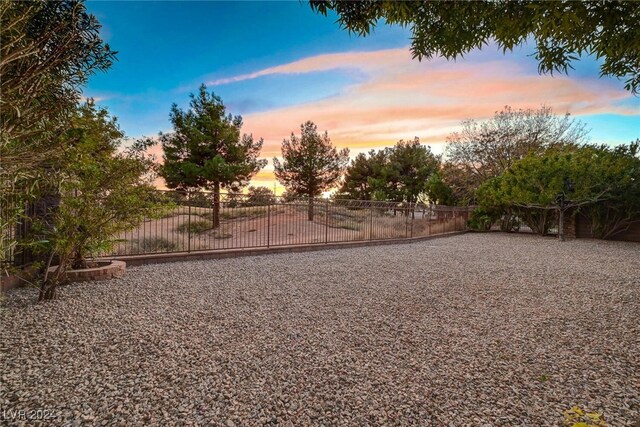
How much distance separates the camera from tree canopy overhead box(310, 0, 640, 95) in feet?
6.93

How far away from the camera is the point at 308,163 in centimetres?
2209

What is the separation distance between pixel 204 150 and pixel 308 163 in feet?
26.3

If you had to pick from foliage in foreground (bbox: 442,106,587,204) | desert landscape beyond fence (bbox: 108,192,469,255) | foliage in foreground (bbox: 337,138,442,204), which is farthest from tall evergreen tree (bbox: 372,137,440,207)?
desert landscape beyond fence (bbox: 108,192,469,255)

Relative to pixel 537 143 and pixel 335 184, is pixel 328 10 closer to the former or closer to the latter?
pixel 335 184

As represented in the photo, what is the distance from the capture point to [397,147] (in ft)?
94.9

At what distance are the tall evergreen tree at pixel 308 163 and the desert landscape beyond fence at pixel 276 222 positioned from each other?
28.3 ft

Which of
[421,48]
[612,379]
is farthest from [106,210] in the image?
[612,379]

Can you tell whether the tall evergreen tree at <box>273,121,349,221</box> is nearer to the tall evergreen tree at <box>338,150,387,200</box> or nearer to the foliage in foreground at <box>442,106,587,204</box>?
the tall evergreen tree at <box>338,150,387,200</box>

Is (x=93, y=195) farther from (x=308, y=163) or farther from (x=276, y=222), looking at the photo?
(x=308, y=163)

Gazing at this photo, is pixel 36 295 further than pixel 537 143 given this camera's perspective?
No

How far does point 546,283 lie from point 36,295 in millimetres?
8367

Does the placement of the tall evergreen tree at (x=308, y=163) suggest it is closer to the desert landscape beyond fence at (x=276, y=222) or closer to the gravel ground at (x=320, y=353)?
the desert landscape beyond fence at (x=276, y=222)

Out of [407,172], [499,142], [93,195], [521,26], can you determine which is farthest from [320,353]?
[407,172]

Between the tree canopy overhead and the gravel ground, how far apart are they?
8.14 feet
